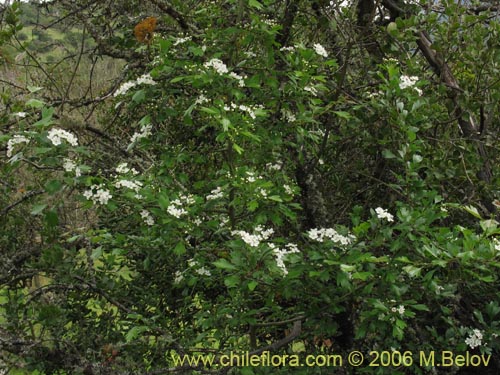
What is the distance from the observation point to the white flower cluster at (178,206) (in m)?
2.14

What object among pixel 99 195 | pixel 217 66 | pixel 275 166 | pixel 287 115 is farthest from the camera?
pixel 275 166

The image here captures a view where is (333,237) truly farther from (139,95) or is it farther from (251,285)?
(139,95)

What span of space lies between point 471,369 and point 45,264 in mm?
2265

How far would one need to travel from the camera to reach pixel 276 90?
2545 millimetres

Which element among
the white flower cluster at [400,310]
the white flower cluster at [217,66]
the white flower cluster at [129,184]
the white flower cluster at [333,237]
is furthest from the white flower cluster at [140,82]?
the white flower cluster at [400,310]

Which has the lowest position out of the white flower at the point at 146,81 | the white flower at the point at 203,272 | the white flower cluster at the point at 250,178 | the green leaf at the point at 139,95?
the white flower at the point at 203,272

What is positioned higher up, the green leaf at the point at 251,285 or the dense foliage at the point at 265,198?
the dense foliage at the point at 265,198

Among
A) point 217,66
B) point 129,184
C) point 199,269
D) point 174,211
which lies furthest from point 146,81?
point 199,269

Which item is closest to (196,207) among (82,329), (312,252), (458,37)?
(312,252)

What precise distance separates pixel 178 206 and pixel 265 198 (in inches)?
14.0

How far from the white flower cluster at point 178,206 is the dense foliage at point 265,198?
0.06ft

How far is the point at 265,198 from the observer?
2.26 meters

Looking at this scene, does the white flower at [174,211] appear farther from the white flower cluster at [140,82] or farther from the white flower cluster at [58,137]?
the white flower cluster at [140,82]

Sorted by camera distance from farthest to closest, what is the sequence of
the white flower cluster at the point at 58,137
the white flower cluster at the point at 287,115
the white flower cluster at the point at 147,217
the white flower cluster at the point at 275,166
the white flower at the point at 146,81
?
the white flower cluster at the point at 275,166
the white flower cluster at the point at 287,115
the white flower at the point at 146,81
the white flower cluster at the point at 147,217
the white flower cluster at the point at 58,137
